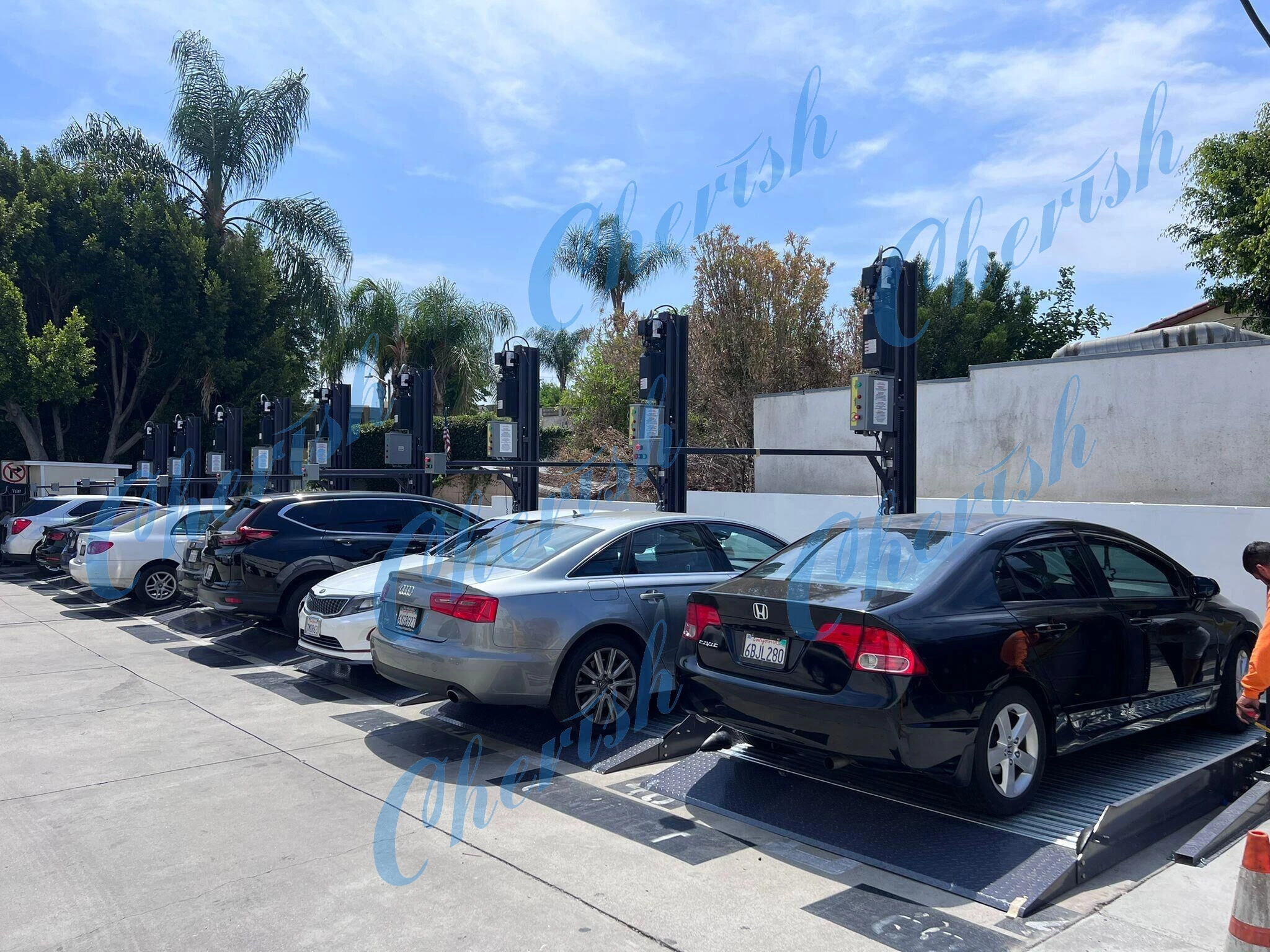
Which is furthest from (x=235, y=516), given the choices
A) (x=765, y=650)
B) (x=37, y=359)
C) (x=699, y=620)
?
(x=37, y=359)

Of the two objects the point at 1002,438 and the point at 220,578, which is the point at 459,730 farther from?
the point at 1002,438

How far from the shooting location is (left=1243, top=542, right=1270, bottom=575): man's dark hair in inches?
189

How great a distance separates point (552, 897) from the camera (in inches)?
166

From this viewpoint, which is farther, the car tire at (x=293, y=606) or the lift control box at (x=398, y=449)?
the lift control box at (x=398, y=449)

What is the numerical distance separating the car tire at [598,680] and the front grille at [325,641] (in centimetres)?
269

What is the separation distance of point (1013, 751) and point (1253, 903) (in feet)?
5.66

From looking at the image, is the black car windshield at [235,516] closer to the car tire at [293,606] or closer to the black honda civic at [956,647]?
the car tire at [293,606]

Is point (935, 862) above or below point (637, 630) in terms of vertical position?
below

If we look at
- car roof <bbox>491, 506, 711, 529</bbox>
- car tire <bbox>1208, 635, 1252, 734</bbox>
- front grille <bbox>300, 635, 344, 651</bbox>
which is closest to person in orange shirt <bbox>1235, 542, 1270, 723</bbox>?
car tire <bbox>1208, 635, 1252, 734</bbox>

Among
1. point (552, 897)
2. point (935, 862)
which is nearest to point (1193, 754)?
point (935, 862)

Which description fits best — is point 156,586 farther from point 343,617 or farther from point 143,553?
point 343,617

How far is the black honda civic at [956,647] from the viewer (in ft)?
15.0

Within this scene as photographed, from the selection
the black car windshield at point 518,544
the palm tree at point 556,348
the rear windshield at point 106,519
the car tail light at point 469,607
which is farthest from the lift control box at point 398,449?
the palm tree at point 556,348

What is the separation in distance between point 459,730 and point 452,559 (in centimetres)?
120
